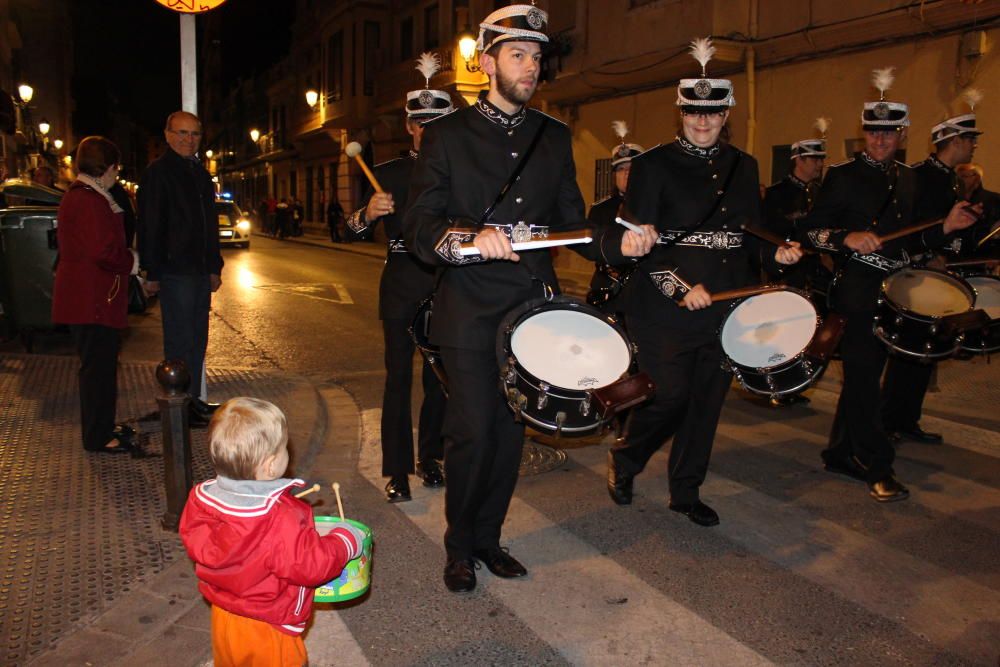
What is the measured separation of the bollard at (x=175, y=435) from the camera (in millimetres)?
4211

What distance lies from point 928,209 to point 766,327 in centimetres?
179

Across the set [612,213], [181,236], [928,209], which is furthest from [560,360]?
[612,213]

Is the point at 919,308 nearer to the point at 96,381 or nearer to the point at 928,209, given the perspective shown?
the point at 928,209

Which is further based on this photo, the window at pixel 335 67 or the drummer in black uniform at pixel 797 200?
the window at pixel 335 67

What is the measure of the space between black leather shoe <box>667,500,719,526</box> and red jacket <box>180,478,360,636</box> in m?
2.60

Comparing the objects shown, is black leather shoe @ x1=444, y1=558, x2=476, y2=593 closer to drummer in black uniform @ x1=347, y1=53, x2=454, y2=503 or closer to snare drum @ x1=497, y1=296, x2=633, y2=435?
snare drum @ x1=497, y1=296, x2=633, y2=435

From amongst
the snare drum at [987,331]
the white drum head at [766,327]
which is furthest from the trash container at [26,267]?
the snare drum at [987,331]

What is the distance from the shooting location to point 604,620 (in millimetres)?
3523

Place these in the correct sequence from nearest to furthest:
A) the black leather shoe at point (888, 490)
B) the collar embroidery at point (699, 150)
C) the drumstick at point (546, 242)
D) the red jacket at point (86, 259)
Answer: the drumstick at point (546, 242) < the collar embroidery at point (699, 150) < the black leather shoe at point (888, 490) < the red jacket at point (86, 259)

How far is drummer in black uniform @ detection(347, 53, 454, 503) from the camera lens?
15.2 ft

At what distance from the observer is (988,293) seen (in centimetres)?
559

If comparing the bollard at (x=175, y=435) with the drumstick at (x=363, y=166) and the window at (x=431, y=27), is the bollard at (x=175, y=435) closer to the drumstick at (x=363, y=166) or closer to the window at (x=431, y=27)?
the drumstick at (x=363, y=166)

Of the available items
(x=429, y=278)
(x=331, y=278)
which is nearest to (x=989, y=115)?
(x=429, y=278)

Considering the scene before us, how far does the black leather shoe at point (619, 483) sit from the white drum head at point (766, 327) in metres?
0.96
